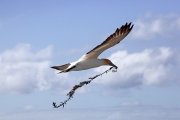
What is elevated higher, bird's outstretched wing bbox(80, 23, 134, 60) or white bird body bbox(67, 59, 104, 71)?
bird's outstretched wing bbox(80, 23, 134, 60)

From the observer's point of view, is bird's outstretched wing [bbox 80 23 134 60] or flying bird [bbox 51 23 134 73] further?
bird's outstretched wing [bbox 80 23 134 60]

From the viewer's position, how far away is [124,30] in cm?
1673

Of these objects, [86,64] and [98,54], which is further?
[98,54]

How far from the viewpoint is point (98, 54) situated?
16.0 meters

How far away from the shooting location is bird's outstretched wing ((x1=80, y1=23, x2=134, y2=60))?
15.7m

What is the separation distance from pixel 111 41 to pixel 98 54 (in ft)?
3.50

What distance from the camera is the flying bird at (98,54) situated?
50.0 feet

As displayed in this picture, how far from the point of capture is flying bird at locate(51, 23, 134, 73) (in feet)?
50.0

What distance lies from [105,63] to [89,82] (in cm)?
471

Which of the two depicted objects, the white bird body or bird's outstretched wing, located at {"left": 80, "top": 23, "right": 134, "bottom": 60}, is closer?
the white bird body

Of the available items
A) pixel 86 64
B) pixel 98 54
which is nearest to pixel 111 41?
pixel 98 54

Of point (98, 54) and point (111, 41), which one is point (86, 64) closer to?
point (98, 54)


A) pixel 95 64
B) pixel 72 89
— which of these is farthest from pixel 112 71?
pixel 72 89

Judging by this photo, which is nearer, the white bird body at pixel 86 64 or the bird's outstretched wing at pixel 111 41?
the white bird body at pixel 86 64
